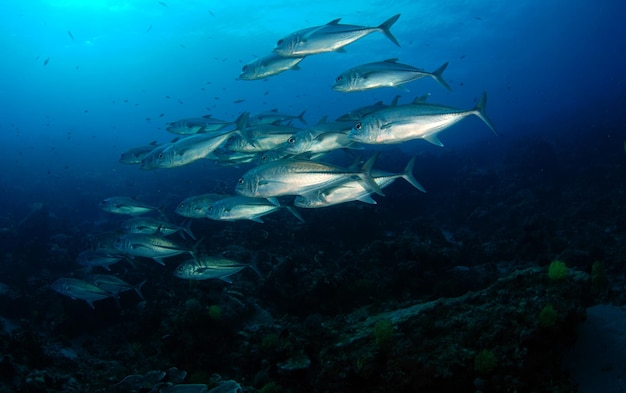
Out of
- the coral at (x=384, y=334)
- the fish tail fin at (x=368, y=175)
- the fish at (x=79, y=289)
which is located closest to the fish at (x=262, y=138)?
the fish tail fin at (x=368, y=175)

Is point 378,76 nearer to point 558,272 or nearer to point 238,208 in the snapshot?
point 238,208

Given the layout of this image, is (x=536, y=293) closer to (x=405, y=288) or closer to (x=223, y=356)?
(x=405, y=288)

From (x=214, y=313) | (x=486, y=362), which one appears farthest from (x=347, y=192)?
(x=214, y=313)

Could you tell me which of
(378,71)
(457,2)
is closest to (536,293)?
(378,71)

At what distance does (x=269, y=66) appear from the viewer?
247 inches

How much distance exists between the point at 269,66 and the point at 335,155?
72.6 ft

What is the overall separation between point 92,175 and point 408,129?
32177 mm

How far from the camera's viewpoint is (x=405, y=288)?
7234 mm

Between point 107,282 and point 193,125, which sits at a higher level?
point 193,125

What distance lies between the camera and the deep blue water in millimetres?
10648

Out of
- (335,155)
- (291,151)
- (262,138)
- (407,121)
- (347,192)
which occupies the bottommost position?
(335,155)

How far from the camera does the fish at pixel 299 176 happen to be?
4.12 meters

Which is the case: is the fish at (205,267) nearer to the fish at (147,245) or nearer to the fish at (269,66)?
the fish at (147,245)

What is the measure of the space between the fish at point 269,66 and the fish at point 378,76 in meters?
1.26
